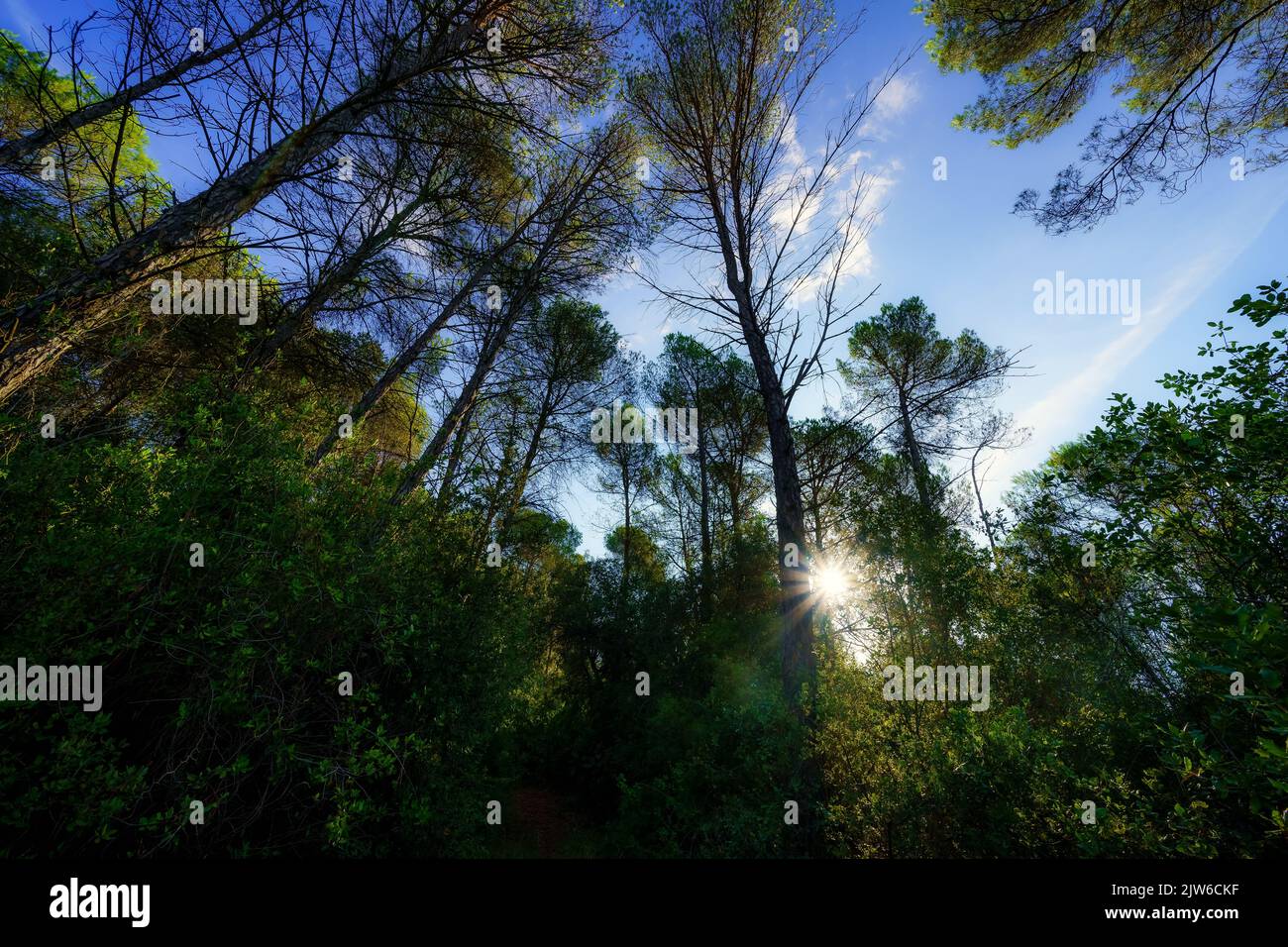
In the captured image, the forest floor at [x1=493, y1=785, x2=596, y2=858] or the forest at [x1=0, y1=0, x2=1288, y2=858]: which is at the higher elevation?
the forest at [x1=0, y1=0, x2=1288, y2=858]

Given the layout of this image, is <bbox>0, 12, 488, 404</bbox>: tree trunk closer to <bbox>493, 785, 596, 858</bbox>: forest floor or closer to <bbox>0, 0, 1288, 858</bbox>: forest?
<bbox>0, 0, 1288, 858</bbox>: forest

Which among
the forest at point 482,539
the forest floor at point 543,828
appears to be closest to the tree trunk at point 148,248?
the forest at point 482,539

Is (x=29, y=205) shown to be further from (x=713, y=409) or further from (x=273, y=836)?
(x=713, y=409)

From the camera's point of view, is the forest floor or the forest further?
the forest floor

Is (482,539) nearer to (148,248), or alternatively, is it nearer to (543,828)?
(148,248)

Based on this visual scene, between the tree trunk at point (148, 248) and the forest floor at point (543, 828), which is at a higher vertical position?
the tree trunk at point (148, 248)

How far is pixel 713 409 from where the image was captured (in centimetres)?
1412

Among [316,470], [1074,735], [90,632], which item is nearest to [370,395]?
[316,470]

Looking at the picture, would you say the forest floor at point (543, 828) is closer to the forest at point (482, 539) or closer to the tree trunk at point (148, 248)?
the forest at point (482, 539)

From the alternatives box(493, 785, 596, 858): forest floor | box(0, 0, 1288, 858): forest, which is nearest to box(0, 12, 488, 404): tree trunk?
box(0, 0, 1288, 858): forest

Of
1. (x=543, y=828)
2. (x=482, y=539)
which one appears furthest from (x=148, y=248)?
(x=543, y=828)

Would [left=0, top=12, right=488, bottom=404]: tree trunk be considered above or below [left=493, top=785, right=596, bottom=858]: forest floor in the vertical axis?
above

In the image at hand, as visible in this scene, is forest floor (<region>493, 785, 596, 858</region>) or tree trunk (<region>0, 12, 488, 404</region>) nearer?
tree trunk (<region>0, 12, 488, 404</region>)
